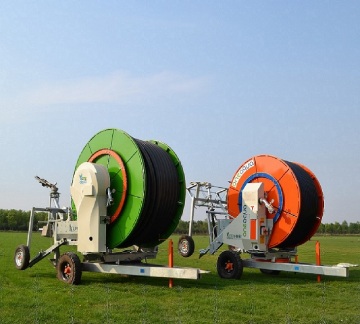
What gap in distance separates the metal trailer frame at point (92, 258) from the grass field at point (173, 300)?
375mm

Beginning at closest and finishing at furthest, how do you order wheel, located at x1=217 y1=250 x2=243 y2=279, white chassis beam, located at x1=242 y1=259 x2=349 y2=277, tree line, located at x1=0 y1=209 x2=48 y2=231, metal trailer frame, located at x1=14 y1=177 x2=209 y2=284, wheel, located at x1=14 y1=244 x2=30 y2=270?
1. metal trailer frame, located at x1=14 y1=177 x2=209 y2=284
2. white chassis beam, located at x1=242 y1=259 x2=349 y2=277
3. wheel, located at x1=14 y1=244 x2=30 y2=270
4. wheel, located at x1=217 y1=250 x2=243 y2=279
5. tree line, located at x1=0 y1=209 x2=48 y2=231

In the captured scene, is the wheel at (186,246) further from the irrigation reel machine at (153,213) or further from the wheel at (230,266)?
the wheel at (230,266)

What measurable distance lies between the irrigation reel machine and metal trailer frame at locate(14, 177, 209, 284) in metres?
0.03

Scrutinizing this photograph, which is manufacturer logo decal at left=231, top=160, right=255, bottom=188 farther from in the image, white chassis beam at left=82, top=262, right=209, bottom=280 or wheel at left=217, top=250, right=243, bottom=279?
white chassis beam at left=82, top=262, right=209, bottom=280

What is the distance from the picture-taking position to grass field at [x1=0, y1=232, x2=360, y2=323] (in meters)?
9.49

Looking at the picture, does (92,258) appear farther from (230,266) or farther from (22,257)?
(230,266)

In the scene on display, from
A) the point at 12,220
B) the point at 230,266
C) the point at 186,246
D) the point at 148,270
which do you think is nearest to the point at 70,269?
the point at 148,270

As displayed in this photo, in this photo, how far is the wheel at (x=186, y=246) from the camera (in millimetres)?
→ 17719

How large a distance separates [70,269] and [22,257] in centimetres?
270

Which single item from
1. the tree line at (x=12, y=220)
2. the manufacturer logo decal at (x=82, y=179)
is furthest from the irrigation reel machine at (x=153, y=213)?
the tree line at (x=12, y=220)

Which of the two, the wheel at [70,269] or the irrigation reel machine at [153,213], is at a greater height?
the irrigation reel machine at [153,213]

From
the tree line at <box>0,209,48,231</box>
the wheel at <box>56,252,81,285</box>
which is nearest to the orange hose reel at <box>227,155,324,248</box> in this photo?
the wheel at <box>56,252,81,285</box>

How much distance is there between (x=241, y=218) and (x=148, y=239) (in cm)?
344

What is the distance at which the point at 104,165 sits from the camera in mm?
14156
